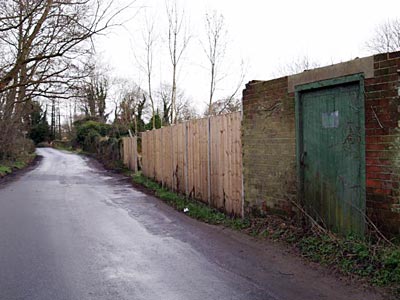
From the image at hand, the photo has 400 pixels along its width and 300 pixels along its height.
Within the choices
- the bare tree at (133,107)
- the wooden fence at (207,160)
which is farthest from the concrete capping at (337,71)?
the bare tree at (133,107)

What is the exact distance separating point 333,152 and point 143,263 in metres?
3.01

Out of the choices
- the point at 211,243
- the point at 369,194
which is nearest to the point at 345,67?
the point at 369,194

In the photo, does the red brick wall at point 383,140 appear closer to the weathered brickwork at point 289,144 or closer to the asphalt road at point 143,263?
the weathered brickwork at point 289,144

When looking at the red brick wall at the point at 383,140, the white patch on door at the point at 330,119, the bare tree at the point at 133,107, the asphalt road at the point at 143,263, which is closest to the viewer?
the asphalt road at the point at 143,263

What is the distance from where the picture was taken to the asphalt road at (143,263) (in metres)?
4.30

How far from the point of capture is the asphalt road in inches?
169

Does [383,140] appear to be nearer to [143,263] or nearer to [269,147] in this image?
[269,147]

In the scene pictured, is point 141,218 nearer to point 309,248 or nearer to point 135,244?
point 135,244

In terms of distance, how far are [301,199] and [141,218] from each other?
3904mm

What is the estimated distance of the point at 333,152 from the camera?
567cm

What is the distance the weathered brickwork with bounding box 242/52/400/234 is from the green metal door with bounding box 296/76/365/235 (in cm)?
16

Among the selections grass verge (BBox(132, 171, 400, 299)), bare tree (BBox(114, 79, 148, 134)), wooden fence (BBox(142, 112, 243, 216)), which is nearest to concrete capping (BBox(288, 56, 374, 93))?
wooden fence (BBox(142, 112, 243, 216))

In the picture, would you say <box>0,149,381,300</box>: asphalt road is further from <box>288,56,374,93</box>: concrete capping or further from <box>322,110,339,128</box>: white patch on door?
<box>288,56,374,93</box>: concrete capping

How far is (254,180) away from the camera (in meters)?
7.45
